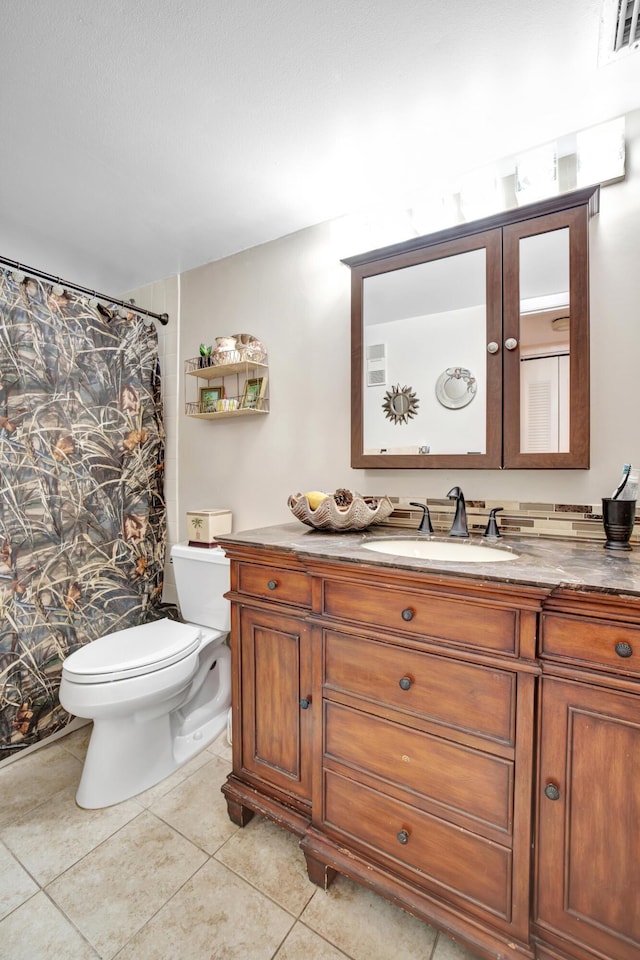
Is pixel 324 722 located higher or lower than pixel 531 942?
higher

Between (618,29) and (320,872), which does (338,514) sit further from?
(618,29)

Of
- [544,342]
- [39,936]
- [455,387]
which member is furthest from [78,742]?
[544,342]

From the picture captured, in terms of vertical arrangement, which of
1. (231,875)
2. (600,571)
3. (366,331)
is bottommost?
(231,875)

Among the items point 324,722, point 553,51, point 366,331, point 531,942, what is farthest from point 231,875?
point 553,51

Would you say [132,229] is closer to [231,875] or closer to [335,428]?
[335,428]

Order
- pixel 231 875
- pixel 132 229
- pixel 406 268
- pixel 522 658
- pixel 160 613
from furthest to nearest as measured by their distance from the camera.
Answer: pixel 160 613, pixel 132 229, pixel 406 268, pixel 231 875, pixel 522 658

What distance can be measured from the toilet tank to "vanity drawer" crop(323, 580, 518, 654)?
2.64ft

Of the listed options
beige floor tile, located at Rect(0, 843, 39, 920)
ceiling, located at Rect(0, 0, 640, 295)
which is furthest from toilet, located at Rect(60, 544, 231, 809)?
ceiling, located at Rect(0, 0, 640, 295)

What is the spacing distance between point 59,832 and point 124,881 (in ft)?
1.12

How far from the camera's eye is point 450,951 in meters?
1.02

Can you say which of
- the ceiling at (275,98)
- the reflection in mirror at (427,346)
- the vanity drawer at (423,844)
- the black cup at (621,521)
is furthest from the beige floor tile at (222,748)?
the ceiling at (275,98)

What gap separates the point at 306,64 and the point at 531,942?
86.1 inches

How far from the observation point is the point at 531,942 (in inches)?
35.1

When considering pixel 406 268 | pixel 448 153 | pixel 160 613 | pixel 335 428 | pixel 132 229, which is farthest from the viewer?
pixel 160 613
